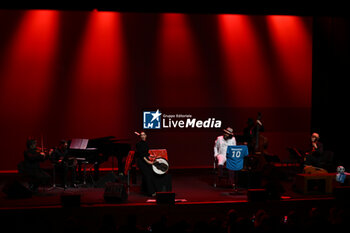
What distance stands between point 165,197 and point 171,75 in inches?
226

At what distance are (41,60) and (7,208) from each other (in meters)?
6.00

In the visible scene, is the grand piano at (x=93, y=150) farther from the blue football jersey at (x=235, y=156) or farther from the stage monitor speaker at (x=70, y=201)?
the stage monitor speaker at (x=70, y=201)

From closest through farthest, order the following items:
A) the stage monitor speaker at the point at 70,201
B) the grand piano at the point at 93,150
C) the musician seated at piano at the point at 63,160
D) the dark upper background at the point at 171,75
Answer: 1. the stage monitor speaker at the point at 70,201
2. the musician seated at piano at the point at 63,160
3. the grand piano at the point at 93,150
4. the dark upper background at the point at 171,75

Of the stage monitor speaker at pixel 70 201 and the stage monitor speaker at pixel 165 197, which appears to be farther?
the stage monitor speaker at pixel 165 197

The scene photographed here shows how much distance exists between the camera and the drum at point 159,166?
30.4 feet

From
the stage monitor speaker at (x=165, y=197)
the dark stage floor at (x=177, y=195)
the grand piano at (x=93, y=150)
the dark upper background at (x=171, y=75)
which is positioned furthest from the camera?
the dark upper background at (x=171, y=75)

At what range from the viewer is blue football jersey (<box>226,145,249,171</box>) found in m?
9.85

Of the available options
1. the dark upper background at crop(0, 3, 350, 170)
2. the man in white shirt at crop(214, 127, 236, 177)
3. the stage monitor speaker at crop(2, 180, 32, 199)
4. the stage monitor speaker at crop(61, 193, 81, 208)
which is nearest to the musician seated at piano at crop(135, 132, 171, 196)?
the man in white shirt at crop(214, 127, 236, 177)

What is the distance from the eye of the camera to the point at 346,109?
12703mm

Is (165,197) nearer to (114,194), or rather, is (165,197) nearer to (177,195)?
(114,194)

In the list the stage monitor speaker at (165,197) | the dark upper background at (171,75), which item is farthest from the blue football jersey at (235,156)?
the dark upper background at (171,75)

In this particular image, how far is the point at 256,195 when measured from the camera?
8062 mm

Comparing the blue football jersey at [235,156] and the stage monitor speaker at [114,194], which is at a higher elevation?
the blue football jersey at [235,156]

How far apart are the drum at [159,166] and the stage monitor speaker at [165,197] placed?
1.47 metres
